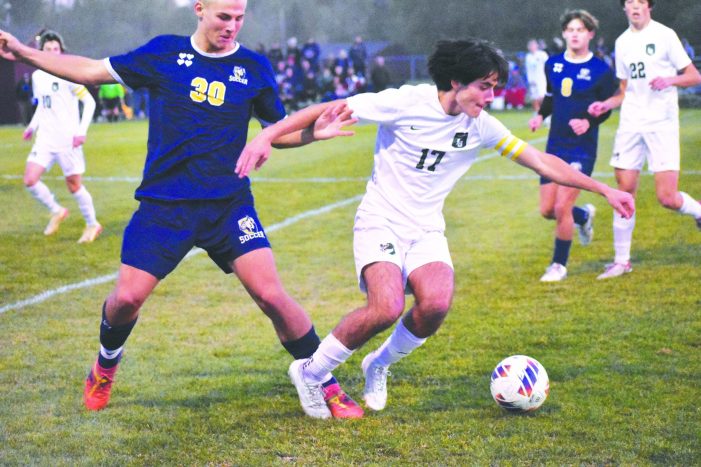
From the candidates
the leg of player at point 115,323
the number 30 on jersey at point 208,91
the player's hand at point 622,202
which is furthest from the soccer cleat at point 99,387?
the player's hand at point 622,202

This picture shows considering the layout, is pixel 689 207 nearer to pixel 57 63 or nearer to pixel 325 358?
pixel 325 358

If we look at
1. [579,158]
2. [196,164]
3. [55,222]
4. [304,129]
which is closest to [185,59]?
[196,164]

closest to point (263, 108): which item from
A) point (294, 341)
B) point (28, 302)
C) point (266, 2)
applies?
point (294, 341)

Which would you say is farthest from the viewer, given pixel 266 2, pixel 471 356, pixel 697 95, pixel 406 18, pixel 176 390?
pixel 266 2

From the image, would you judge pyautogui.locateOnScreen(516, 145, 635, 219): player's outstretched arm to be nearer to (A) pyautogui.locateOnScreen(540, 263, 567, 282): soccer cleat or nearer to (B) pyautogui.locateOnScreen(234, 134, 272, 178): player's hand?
(B) pyautogui.locateOnScreen(234, 134, 272, 178): player's hand

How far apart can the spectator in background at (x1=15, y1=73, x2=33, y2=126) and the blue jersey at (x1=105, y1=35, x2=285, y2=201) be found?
31.2 m

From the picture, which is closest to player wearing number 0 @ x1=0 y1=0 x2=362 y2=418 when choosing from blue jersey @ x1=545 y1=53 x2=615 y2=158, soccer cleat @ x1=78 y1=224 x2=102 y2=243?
blue jersey @ x1=545 y1=53 x2=615 y2=158

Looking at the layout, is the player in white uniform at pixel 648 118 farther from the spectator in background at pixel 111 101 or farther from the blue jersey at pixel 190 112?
the spectator in background at pixel 111 101

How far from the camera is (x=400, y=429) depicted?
16.1 ft

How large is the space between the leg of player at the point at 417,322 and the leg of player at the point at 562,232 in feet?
12.4

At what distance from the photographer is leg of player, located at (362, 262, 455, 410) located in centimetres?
507

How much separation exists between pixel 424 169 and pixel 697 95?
32.7m

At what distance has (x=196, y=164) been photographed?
5.03 meters

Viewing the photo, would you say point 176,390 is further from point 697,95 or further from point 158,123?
point 697,95
